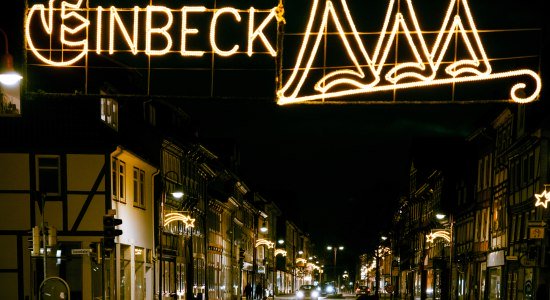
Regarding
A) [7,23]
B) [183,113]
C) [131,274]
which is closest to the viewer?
[7,23]

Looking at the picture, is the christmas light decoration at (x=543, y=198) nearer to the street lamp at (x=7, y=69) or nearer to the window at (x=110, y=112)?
the window at (x=110, y=112)

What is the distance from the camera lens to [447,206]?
59.2 m

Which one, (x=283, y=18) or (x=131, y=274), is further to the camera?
(x=131, y=274)

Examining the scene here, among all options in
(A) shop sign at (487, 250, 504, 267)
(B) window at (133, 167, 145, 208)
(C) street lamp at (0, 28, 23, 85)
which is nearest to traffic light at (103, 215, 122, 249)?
(C) street lamp at (0, 28, 23, 85)

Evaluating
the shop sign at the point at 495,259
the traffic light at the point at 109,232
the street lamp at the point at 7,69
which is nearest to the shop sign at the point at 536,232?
the shop sign at the point at 495,259

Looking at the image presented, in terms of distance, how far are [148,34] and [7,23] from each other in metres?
16.5

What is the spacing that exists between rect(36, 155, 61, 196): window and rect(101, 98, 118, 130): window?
8.85ft

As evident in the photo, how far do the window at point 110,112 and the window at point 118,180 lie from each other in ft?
5.47

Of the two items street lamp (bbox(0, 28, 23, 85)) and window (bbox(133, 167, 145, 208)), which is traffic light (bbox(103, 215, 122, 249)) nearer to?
street lamp (bbox(0, 28, 23, 85))

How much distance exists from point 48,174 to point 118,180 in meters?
3.03

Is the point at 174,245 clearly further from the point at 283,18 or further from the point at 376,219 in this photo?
the point at 376,219

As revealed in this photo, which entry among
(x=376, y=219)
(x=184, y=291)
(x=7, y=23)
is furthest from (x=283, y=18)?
(x=376, y=219)

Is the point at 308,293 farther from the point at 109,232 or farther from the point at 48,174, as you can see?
the point at 109,232

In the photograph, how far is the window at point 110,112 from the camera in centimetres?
3097
